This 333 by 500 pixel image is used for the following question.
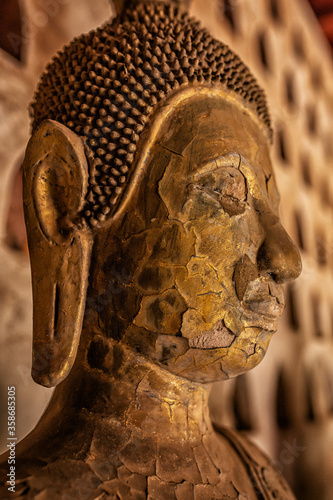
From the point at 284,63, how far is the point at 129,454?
1.56 metres

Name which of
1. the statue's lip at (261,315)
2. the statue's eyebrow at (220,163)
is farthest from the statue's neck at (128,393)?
the statue's eyebrow at (220,163)

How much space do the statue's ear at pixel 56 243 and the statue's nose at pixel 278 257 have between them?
0.30 metres

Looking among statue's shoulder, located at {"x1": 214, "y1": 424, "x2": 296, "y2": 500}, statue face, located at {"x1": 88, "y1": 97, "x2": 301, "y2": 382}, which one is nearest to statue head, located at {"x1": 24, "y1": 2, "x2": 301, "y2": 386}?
statue face, located at {"x1": 88, "y1": 97, "x2": 301, "y2": 382}

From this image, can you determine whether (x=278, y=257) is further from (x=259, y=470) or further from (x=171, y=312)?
(x=259, y=470)

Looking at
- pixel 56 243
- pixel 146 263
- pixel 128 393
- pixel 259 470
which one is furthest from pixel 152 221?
pixel 259 470

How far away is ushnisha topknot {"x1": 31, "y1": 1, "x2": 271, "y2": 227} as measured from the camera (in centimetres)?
86

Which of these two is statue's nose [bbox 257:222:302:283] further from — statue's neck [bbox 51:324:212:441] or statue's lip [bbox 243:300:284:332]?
statue's neck [bbox 51:324:212:441]

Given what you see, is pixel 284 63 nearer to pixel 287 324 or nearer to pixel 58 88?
pixel 287 324

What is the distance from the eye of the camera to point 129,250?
2.77ft

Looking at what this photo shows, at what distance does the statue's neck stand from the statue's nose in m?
0.24

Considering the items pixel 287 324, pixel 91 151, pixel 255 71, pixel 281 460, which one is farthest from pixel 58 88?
pixel 281 460

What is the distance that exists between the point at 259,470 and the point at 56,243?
0.58 m

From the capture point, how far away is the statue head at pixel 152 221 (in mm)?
823

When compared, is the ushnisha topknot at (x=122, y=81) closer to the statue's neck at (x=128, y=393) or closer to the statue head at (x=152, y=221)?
the statue head at (x=152, y=221)
